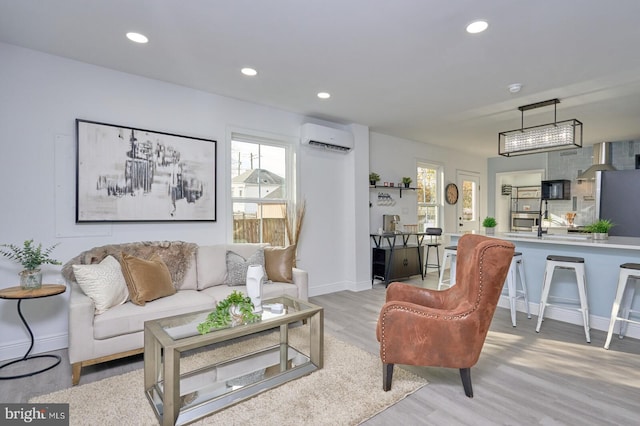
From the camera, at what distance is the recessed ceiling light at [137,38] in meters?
2.53

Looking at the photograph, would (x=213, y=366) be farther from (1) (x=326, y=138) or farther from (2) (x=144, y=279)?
(1) (x=326, y=138)

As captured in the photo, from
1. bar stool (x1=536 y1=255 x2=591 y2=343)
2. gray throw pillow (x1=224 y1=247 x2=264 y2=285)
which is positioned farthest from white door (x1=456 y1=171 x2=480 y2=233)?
gray throw pillow (x1=224 y1=247 x2=264 y2=285)

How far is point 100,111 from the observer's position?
122 inches

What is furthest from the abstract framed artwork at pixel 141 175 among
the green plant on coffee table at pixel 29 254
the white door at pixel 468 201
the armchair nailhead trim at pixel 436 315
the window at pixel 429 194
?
the white door at pixel 468 201

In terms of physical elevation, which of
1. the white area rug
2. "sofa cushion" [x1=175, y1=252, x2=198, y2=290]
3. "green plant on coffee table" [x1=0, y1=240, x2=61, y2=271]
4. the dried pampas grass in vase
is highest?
the dried pampas grass in vase

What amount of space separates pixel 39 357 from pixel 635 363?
4.75 metres

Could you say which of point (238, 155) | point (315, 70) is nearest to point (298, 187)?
point (238, 155)

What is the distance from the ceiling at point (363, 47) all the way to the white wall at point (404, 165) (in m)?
1.54

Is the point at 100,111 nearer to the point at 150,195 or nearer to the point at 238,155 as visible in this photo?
the point at 150,195

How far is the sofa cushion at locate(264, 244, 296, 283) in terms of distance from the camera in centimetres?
348

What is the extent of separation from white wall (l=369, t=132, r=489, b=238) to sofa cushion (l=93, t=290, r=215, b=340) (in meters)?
3.42

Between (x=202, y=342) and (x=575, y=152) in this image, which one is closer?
(x=202, y=342)

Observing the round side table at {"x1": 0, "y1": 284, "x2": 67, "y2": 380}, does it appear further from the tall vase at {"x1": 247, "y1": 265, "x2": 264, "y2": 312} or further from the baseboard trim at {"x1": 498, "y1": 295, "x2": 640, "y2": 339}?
the baseboard trim at {"x1": 498, "y1": 295, "x2": 640, "y2": 339}

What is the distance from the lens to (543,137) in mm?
3920
